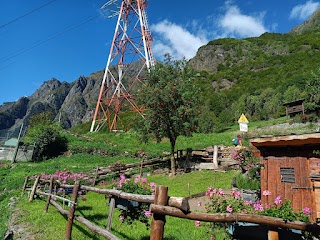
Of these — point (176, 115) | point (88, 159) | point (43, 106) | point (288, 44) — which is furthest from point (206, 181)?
point (43, 106)

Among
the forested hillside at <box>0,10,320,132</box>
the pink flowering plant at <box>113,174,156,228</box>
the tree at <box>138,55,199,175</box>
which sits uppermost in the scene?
the forested hillside at <box>0,10,320,132</box>

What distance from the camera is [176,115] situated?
58.6ft

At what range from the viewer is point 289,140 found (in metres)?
8.16

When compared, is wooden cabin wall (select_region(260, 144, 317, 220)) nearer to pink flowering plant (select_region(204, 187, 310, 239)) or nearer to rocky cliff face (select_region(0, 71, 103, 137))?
pink flowering plant (select_region(204, 187, 310, 239))

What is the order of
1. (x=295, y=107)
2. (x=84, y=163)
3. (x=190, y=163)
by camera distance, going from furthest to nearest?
(x=295, y=107)
(x=84, y=163)
(x=190, y=163)

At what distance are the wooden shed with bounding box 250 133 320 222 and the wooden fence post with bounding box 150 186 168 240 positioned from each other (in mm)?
5332

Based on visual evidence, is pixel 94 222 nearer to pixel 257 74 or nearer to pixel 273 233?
pixel 273 233

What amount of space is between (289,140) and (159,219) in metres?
5.79

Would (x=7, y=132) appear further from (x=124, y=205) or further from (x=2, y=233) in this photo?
(x=124, y=205)

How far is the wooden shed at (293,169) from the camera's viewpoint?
7.73 meters

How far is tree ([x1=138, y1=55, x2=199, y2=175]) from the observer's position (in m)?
17.9

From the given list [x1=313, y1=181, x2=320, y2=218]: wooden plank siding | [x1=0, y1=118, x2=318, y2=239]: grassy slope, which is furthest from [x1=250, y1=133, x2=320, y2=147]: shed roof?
[x1=0, y1=118, x2=318, y2=239]: grassy slope

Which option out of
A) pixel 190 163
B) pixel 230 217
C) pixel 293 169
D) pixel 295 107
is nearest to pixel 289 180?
pixel 293 169

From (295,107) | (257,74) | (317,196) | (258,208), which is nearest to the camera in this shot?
(258,208)
